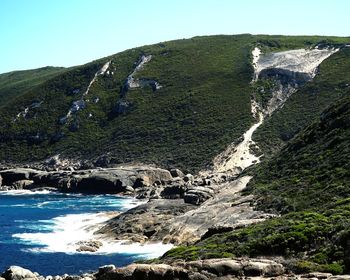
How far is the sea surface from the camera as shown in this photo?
194 feet

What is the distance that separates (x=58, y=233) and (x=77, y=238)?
5.48 m

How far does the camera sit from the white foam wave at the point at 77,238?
64562 millimetres

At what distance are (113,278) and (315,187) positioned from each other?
1459 inches

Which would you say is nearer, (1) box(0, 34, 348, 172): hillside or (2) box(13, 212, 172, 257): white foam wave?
(2) box(13, 212, 172, 257): white foam wave

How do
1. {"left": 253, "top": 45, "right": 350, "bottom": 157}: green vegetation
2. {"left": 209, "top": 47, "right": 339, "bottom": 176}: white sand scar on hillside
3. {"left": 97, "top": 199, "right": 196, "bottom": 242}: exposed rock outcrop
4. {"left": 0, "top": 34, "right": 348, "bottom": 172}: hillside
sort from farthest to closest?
{"left": 0, "top": 34, "right": 348, "bottom": 172}: hillside, {"left": 253, "top": 45, "right": 350, "bottom": 157}: green vegetation, {"left": 209, "top": 47, "right": 339, "bottom": 176}: white sand scar on hillside, {"left": 97, "top": 199, "right": 196, "bottom": 242}: exposed rock outcrop

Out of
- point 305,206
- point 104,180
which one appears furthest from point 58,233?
point 104,180

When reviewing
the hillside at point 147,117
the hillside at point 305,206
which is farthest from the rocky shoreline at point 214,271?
the hillside at point 147,117

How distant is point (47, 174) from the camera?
134 metres

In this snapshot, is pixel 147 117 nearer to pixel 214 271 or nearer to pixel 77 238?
pixel 77 238

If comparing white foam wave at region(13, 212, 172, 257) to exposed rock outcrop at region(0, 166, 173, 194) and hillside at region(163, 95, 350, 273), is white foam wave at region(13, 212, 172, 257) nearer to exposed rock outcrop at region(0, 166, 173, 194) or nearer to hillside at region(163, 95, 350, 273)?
hillside at region(163, 95, 350, 273)

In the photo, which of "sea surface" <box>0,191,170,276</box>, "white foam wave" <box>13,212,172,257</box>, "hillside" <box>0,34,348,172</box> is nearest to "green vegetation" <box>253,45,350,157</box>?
"hillside" <box>0,34,348,172</box>

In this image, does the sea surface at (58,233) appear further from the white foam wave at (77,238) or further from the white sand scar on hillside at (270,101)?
the white sand scar on hillside at (270,101)

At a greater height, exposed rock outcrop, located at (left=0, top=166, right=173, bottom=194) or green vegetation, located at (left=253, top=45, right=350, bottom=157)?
green vegetation, located at (left=253, top=45, right=350, bottom=157)

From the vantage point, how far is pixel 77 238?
72.9 m
